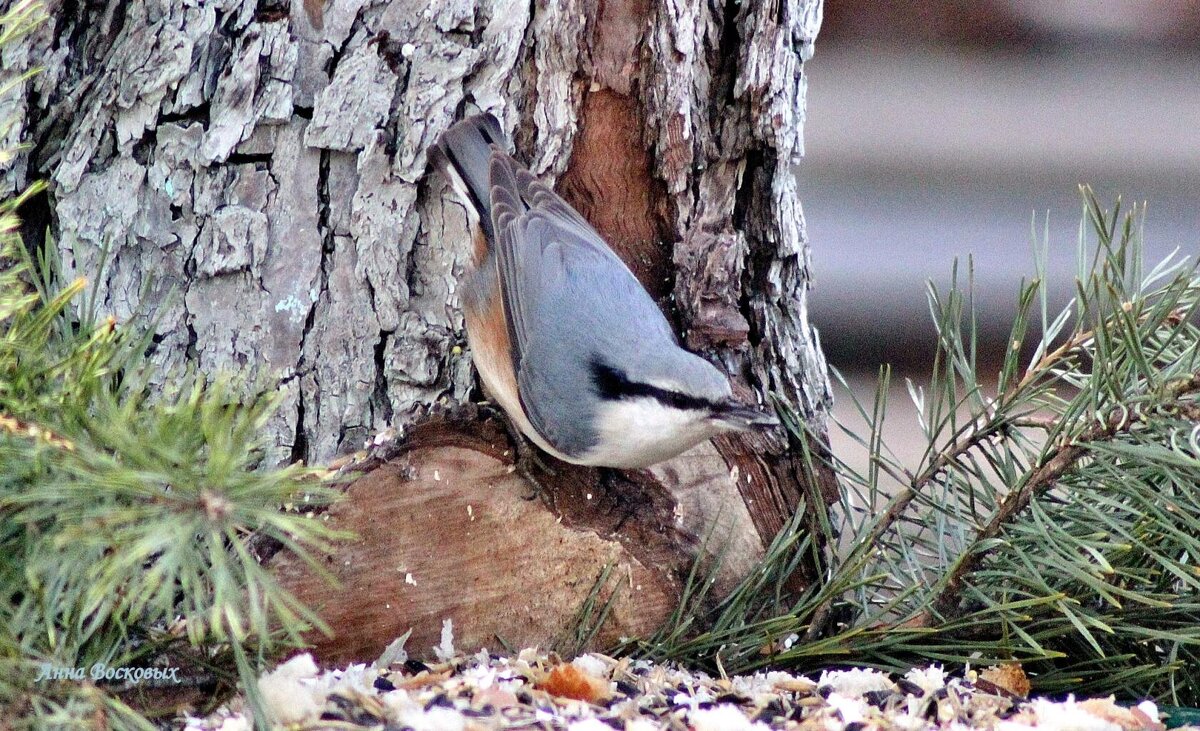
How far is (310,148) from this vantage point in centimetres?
201

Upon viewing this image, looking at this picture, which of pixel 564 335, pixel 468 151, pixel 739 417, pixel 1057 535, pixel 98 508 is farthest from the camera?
pixel 564 335

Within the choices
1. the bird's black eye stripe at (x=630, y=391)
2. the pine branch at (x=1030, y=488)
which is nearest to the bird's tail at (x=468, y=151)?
the bird's black eye stripe at (x=630, y=391)

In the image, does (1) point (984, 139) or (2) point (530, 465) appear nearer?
(2) point (530, 465)

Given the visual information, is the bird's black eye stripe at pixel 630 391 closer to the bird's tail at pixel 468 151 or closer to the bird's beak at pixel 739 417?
the bird's beak at pixel 739 417

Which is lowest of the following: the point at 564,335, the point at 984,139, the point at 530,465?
the point at 530,465

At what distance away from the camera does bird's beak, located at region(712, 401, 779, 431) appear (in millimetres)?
1892

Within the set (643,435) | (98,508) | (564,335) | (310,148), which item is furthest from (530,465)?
(98,508)

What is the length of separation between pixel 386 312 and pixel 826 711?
3.19 feet

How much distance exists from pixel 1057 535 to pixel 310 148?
4.21 feet

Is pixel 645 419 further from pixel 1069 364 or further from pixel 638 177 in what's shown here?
pixel 1069 364

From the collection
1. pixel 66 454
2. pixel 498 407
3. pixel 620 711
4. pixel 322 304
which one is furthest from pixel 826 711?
pixel 322 304

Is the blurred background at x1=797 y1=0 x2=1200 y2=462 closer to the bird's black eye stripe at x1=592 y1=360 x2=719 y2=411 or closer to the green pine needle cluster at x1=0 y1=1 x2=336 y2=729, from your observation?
the bird's black eye stripe at x1=592 y1=360 x2=719 y2=411

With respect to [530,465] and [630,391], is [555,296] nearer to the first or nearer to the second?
[630,391]

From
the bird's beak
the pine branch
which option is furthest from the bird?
the pine branch
